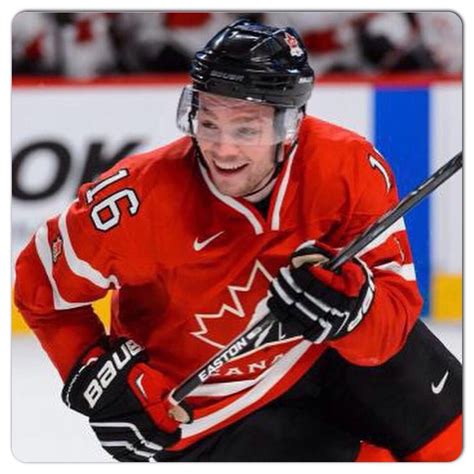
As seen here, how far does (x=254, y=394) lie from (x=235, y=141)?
0.44 metres

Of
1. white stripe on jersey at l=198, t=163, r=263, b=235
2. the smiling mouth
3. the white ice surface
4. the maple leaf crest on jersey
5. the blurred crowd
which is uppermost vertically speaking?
the blurred crowd

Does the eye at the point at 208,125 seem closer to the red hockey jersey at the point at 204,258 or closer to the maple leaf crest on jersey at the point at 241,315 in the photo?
the red hockey jersey at the point at 204,258

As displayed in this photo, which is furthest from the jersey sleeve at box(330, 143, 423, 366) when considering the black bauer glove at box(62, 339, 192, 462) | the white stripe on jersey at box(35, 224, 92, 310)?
the white stripe on jersey at box(35, 224, 92, 310)

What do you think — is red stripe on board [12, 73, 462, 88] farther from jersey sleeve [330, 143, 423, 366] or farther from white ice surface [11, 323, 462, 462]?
white ice surface [11, 323, 462, 462]

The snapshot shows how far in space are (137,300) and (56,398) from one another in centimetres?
23

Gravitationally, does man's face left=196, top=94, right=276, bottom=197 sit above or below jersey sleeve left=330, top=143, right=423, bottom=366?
above

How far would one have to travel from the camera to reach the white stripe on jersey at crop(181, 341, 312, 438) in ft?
6.99

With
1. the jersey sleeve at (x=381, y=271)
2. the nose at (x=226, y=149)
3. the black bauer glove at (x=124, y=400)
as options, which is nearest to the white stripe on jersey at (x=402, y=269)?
the jersey sleeve at (x=381, y=271)

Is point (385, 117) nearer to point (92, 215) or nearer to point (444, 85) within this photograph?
point (444, 85)

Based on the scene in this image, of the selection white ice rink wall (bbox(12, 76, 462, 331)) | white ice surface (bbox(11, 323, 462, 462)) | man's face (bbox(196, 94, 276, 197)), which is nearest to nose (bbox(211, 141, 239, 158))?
man's face (bbox(196, 94, 276, 197))

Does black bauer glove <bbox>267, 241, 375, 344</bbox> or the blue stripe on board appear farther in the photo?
the blue stripe on board

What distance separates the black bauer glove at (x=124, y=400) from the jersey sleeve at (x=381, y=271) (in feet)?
1.06
